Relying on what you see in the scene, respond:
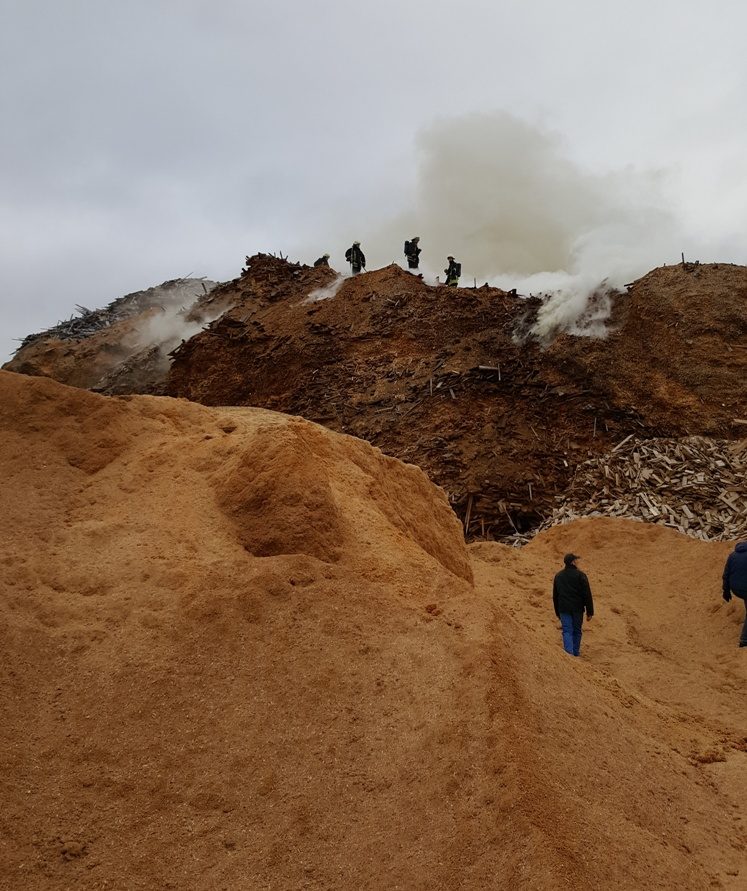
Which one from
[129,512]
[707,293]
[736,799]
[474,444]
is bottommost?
[736,799]

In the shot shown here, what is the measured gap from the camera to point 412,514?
7.54 metres

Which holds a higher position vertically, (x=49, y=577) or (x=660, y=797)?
(x=49, y=577)

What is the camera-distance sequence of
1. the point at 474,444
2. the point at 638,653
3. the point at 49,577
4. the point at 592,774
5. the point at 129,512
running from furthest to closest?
1. the point at 474,444
2. the point at 638,653
3. the point at 129,512
4. the point at 49,577
5. the point at 592,774

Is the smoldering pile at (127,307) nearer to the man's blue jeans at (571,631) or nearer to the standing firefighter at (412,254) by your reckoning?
the standing firefighter at (412,254)

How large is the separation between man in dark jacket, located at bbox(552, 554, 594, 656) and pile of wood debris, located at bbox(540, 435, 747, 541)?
18.0ft

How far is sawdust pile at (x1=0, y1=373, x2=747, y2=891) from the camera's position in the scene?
3615 mm

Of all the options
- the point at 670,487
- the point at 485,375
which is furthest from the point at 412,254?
the point at 670,487

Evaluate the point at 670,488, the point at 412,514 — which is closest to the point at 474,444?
the point at 670,488

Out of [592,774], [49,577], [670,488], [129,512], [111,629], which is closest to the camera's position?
[592,774]

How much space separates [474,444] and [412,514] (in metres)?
9.31

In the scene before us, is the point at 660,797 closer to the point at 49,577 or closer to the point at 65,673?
the point at 65,673

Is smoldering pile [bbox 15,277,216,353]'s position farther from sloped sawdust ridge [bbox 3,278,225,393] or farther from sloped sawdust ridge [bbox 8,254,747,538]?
sloped sawdust ridge [bbox 8,254,747,538]

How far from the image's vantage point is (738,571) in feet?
29.0

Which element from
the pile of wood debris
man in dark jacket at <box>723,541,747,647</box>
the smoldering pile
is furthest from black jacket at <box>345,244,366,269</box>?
man in dark jacket at <box>723,541,747,647</box>
